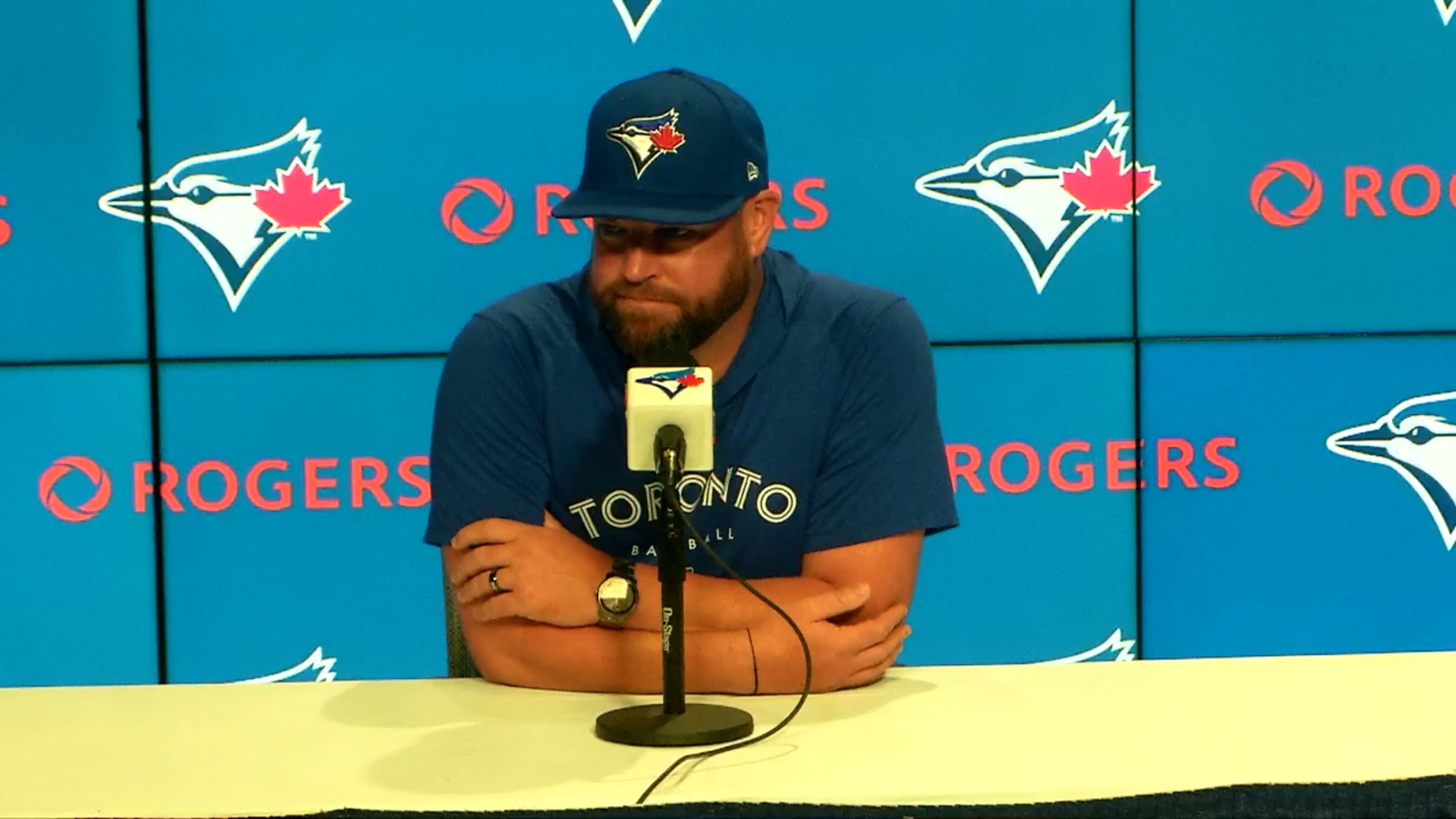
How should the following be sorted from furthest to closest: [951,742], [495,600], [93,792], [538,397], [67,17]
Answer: [67,17] < [538,397] < [495,600] < [951,742] < [93,792]

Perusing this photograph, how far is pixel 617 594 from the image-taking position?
1.70 meters

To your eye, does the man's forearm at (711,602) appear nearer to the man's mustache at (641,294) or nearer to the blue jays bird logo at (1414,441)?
the man's mustache at (641,294)

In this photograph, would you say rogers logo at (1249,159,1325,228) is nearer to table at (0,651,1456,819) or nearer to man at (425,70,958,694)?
man at (425,70,958,694)

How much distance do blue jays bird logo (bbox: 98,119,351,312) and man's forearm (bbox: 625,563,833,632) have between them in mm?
1432

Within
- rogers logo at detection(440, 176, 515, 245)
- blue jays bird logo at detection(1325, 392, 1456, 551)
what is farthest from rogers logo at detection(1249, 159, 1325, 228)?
rogers logo at detection(440, 176, 515, 245)

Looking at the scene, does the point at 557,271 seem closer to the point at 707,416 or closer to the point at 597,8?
the point at 597,8

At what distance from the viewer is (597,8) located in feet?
9.72

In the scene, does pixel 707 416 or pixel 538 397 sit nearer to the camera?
pixel 707 416

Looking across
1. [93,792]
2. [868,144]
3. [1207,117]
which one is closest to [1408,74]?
[1207,117]

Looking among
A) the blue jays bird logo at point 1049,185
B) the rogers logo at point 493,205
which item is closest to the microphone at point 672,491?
the rogers logo at point 493,205

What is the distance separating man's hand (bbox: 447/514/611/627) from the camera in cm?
179

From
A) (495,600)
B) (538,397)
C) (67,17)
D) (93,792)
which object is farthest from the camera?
(67,17)

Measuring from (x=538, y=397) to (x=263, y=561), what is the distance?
3.97ft

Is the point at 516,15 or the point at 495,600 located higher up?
the point at 516,15
